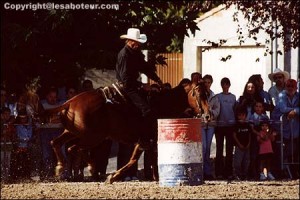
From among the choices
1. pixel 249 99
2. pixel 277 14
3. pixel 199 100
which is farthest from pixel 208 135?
pixel 277 14

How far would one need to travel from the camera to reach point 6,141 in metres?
23.4

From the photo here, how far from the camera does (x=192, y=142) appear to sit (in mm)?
20406

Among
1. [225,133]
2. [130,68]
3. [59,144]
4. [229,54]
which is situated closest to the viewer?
[130,68]

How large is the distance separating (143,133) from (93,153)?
2070 mm

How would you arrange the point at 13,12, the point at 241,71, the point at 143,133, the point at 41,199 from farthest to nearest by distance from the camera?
the point at 241,71, the point at 13,12, the point at 143,133, the point at 41,199

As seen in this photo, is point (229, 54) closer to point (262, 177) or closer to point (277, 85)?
point (277, 85)

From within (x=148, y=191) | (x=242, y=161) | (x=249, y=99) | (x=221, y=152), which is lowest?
(x=148, y=191)

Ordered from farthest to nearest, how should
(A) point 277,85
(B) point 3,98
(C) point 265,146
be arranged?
(A) point 277,85
(B) point 3,98
(C) point 265,146

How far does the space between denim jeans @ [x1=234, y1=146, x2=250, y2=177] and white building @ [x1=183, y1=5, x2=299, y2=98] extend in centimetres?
839

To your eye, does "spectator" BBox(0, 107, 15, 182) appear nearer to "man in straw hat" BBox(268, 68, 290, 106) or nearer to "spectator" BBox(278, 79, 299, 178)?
"spectator" BBox(278, 79, 299, 178)

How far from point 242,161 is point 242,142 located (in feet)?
1.18

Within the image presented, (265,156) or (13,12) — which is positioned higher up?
(13,12)

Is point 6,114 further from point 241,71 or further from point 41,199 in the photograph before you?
point 241,71

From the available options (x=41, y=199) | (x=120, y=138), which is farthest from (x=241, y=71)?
Answer: (x=41, y=199)
